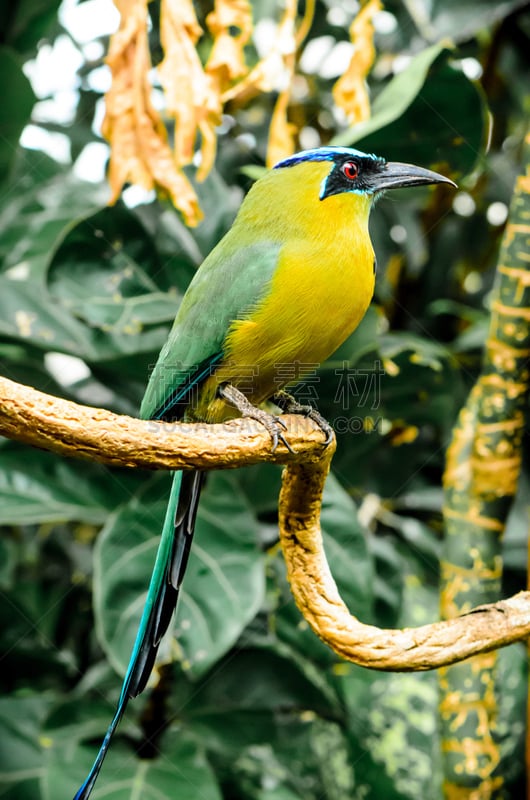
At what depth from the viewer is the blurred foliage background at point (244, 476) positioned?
5.57ft

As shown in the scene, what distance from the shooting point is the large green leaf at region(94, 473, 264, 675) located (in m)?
1.65

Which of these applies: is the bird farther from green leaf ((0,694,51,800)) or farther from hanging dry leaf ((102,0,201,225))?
green leaf ((0,694,51,800))

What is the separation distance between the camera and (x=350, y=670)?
2.00m

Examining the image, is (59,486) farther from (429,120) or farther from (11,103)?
(429,120)

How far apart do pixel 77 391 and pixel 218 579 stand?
520 mm

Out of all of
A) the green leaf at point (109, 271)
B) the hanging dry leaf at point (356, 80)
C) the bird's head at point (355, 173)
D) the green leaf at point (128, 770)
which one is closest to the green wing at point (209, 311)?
the bird's head at point (355, 173)

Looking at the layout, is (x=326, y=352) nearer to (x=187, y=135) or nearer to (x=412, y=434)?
(x=187, y=135)

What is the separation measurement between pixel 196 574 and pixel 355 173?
806 mm

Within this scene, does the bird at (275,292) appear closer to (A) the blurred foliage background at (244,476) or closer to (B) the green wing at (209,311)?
(B) the green wing at (209,311)

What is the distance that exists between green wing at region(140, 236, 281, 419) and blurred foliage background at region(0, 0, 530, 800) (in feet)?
1.00

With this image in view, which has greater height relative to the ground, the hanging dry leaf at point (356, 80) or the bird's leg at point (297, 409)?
the hanging dry leaf at point (356, 80)

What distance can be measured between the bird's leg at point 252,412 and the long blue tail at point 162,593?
0.39 feet

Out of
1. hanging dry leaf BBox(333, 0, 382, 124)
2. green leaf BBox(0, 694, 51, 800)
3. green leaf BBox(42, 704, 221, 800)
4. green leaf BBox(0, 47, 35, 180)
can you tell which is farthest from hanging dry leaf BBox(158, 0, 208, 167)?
green leaf BBox(0, 694, 51, 800)

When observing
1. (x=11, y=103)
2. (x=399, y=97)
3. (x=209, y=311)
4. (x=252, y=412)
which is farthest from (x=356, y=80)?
(x=11, y=103)
